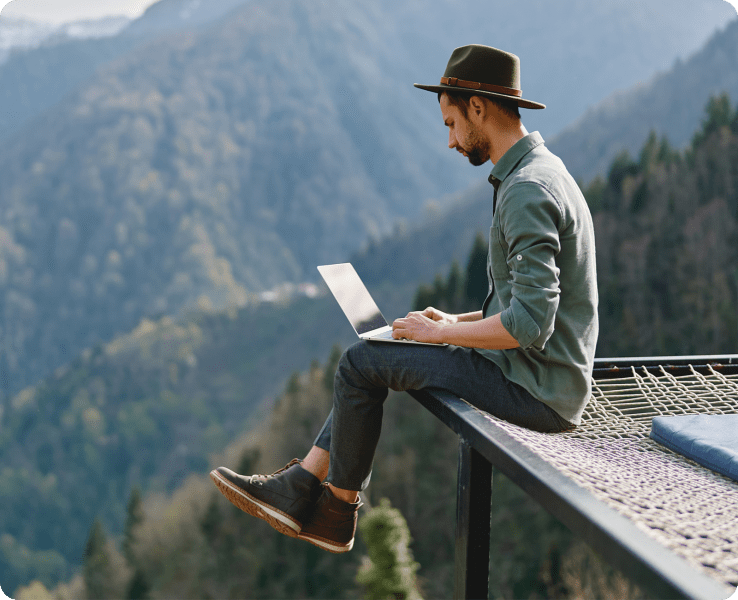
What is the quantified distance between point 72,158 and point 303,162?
43581 mm

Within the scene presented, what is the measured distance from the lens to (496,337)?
6.96ft

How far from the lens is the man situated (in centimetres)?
205

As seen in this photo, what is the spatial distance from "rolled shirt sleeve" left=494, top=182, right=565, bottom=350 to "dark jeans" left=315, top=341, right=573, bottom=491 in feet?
0.93

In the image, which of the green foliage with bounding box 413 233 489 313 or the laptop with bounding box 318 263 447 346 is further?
the green foliage with bounding box 413 233 489 313

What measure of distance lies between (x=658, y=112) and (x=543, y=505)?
8943cm

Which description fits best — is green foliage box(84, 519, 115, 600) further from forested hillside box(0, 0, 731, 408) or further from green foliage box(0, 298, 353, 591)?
forested hillside box(0, 0, 731, 408)

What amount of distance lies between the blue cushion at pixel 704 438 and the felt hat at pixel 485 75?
46.4 inches

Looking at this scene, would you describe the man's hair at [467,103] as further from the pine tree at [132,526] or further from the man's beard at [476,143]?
the pine tree at [132,526]

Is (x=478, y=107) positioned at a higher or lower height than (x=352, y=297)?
higher

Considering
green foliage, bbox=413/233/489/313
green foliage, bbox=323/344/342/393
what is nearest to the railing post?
green foliage, bbox=413/233/489/313

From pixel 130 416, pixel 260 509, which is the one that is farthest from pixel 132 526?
pixel 260 509

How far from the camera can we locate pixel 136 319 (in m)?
122

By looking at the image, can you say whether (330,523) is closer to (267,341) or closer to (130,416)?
(130,416)

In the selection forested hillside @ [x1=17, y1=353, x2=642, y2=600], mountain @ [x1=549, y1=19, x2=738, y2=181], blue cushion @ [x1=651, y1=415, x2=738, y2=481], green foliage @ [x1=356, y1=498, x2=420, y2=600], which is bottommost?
forested hillside @ [x1=17, y1=353, x2=642, y2=600]
